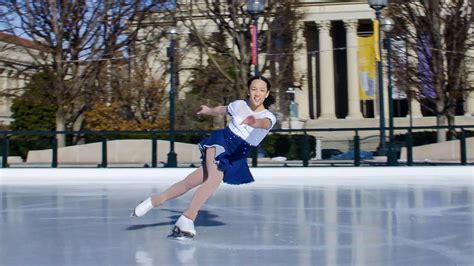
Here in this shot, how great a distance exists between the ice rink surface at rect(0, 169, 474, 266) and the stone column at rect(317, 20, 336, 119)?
42540 millimetres

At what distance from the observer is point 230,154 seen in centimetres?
594

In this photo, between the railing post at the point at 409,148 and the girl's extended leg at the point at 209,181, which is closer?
the girl's extended leg at the point at 209,181

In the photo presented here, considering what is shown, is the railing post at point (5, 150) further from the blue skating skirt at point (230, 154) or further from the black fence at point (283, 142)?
the blue skating skirt at point (230, 154)

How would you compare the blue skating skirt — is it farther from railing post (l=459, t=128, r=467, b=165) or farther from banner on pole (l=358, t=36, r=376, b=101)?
banner on pole (l=358, t=36, r=376, b=101)

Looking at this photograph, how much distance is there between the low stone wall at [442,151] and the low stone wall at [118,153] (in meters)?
6.48

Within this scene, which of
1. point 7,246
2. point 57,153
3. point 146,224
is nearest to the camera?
point 7,246

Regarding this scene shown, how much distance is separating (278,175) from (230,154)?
33.3 feet

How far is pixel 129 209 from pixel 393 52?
26.0 m

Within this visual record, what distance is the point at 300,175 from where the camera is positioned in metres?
16.0

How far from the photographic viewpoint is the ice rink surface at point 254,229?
16.5 feet

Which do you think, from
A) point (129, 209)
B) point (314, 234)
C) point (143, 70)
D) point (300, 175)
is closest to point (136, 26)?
point (143, 70)

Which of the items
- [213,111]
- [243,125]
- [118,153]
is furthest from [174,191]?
[118,153]

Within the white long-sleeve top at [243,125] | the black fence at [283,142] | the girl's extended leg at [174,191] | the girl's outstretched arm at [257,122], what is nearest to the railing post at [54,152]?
the black fence at [283,142]

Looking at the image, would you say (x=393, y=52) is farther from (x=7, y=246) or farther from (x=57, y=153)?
(x=7, y=246)
